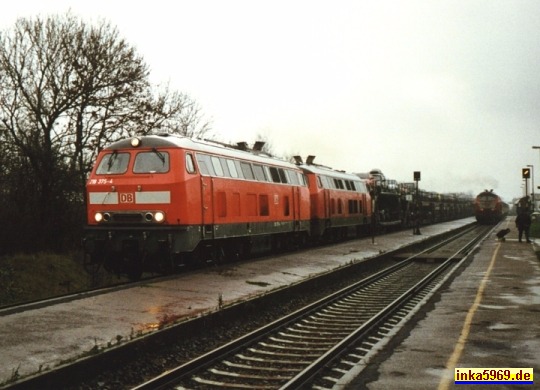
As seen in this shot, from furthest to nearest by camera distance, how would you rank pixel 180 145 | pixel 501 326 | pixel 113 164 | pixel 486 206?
pixel 486 206, pixel 113 164, pixel 180 145, pixel 501 326

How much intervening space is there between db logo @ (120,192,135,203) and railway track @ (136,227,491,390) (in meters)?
5.30

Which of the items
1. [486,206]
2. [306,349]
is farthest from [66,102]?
[486,206]

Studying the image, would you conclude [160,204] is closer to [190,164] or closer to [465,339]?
[190,164]

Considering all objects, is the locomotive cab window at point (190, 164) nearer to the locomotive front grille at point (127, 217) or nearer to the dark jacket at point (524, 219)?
the locomotive front grille at point (127, 217)

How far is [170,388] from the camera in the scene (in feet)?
22.7

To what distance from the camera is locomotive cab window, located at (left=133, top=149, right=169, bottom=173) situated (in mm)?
15461

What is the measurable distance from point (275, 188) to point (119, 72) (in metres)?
10.7

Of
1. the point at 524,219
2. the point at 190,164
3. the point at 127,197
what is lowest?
the point at 524,219

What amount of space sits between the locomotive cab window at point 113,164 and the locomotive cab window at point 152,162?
329 mm

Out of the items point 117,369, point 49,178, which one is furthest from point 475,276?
point 49,178

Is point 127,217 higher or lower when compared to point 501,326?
higher

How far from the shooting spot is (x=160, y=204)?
49.5ft

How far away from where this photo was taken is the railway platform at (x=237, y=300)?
742 centimetres

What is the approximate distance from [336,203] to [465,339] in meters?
21.7
